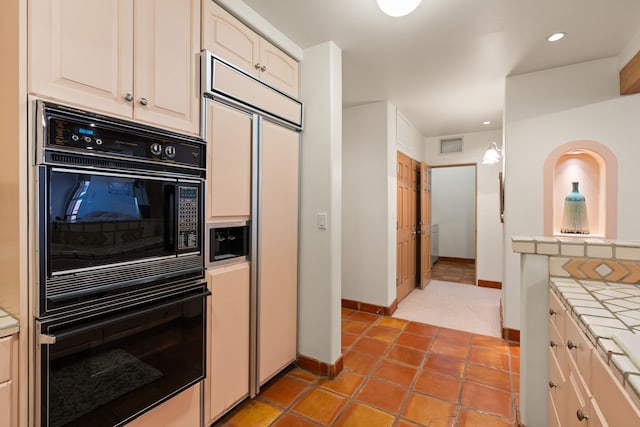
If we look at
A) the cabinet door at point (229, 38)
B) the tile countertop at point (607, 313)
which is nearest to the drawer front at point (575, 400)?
the tile countertop at point (607, 313)

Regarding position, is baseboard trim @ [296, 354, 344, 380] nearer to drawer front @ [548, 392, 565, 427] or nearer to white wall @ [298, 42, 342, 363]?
white wall @ [298, 42, 342, 363]

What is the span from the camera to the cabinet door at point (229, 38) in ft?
5.44

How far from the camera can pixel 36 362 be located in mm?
1070

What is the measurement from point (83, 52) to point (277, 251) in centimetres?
146

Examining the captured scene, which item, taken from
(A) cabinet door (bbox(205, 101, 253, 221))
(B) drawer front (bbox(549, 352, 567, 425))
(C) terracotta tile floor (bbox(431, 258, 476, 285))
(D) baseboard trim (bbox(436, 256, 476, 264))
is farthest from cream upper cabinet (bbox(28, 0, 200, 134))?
(D) baseboard trim (bbox(436, 256, 476, 264))

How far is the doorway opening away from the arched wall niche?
13.3 feet

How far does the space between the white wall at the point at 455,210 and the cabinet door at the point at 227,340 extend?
6.07 metres

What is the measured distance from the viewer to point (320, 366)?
230 cm

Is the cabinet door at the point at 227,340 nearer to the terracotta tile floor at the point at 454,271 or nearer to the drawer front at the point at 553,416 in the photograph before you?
the drawer front at the point at 553,416

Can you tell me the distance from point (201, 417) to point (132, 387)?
0.49 m

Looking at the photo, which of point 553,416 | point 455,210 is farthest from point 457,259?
point 553,416

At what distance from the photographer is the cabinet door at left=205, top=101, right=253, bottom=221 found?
5.46 feet

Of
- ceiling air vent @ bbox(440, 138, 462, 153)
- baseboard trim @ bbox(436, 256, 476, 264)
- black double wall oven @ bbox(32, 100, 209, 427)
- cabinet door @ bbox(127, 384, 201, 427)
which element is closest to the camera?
black double wall oven @ bbox(32, 100, 209, 427)

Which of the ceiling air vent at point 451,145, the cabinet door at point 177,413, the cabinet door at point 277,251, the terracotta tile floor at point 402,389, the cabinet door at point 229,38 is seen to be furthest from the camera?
the ceiling air vent at point 451,145
